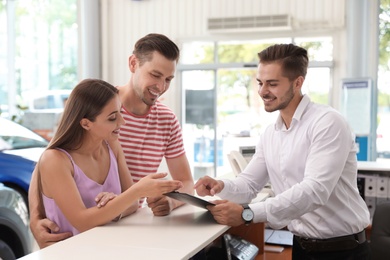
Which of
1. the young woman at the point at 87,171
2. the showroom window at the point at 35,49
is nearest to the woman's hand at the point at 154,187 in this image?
the young woman at the point at 87,171

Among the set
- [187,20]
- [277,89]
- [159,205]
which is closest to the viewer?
[159,205]

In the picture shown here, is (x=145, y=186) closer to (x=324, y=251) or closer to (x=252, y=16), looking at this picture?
(x=324, y=251)

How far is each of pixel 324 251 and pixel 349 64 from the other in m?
5.43

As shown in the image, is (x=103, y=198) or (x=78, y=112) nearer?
(x=103, y=198)

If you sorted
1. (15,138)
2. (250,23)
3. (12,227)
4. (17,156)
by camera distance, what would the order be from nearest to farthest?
(12,227)
(17,156)
(15,138)
(250,23)

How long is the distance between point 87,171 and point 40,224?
27 cm

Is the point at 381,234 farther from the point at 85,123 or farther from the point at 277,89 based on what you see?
the point at 85,123

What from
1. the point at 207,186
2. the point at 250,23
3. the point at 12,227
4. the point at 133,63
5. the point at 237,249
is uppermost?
the point at 250,23

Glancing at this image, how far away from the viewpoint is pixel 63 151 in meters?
1.96

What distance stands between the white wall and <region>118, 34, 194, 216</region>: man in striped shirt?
5424 mm

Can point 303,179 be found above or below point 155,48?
below

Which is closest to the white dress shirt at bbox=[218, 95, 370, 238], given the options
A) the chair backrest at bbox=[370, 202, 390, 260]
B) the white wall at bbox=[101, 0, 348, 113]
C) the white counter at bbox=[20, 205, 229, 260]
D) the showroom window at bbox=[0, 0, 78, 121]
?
the white counter at bbox=[20, 205, 229, 260]

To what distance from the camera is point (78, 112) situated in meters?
2.00

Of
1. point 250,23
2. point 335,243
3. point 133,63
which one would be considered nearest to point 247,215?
point 335,243
